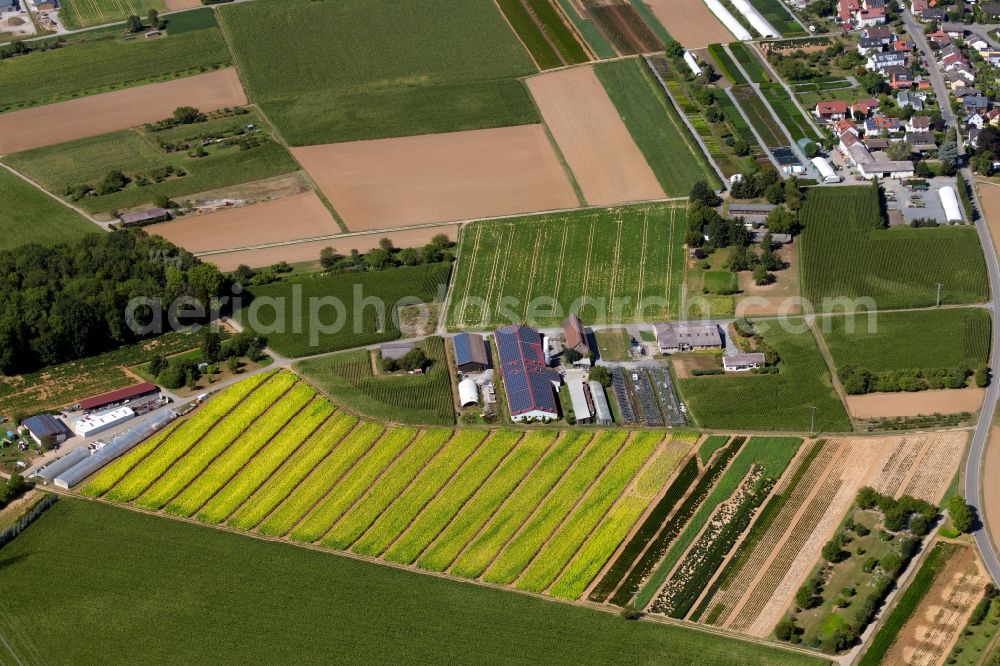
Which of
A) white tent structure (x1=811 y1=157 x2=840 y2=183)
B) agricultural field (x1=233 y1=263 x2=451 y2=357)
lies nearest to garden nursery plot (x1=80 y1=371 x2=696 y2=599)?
agricultural field (x1=233 y1=263 x2=451 y2=357)

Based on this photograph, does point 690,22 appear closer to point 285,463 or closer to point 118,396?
point 285,463

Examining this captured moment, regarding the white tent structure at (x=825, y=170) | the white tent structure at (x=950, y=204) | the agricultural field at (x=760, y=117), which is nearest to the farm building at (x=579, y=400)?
the white tent structure at (x=825, y=170)

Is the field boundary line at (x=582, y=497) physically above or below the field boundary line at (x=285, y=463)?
below

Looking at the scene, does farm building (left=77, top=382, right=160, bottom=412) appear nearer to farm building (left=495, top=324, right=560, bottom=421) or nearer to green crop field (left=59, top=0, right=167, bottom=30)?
farm building (left=495, top=324, right=560, bottom=421)

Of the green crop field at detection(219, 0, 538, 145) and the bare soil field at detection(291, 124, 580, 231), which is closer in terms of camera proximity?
the bare soil field at detection(291, 124, 580, 231)

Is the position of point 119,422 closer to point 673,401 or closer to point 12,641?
point 12,641

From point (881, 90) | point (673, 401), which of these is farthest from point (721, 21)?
point (673, 401)

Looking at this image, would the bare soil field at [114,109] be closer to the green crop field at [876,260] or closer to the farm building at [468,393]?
the farm building at [468,393]
